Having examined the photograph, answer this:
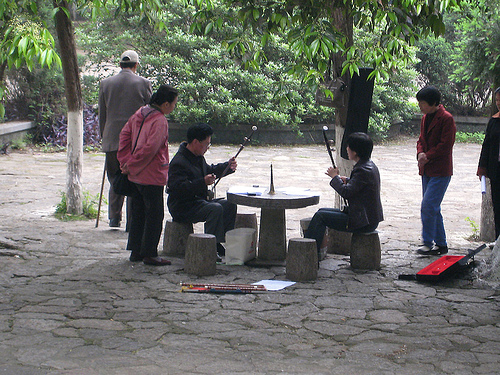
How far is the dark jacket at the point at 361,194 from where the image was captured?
6309 millimetres

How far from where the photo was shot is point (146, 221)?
6547 mm

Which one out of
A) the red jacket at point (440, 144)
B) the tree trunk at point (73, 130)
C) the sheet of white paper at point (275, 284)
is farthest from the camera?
the tree trunk at point (73, 130)

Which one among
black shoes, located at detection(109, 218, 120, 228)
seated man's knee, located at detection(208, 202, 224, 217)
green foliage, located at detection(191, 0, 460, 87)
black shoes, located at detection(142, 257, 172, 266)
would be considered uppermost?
green foliage, located at detection(191, 0, 460, 87)

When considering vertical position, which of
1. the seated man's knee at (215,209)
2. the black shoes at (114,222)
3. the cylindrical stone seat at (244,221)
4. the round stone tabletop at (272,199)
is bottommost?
the black shoes at (114,222)

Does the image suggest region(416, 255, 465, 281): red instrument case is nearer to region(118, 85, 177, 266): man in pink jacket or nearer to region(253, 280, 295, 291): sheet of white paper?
region(253, 280, 295, 291): sheet of white paper

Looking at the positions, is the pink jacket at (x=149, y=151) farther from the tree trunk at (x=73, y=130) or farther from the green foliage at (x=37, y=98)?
the green foliage at (x=37, y=98)

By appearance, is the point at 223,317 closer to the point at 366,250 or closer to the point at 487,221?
the point at 366,250

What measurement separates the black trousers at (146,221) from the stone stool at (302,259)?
1.35m

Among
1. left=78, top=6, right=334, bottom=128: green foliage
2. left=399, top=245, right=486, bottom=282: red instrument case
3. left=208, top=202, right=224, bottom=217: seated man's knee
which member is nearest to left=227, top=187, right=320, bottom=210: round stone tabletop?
left=208, top=202, right=224, bottom=217: seated man's knee

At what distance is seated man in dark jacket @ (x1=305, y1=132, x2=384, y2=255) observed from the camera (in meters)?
6.32

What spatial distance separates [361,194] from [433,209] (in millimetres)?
1168

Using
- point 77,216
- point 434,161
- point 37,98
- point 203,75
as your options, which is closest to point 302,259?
point 434,161

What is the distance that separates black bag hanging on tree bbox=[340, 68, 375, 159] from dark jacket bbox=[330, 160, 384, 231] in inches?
35.3

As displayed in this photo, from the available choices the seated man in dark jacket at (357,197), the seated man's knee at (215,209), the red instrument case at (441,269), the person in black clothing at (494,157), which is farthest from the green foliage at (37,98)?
the red instrument case at (441,269)
